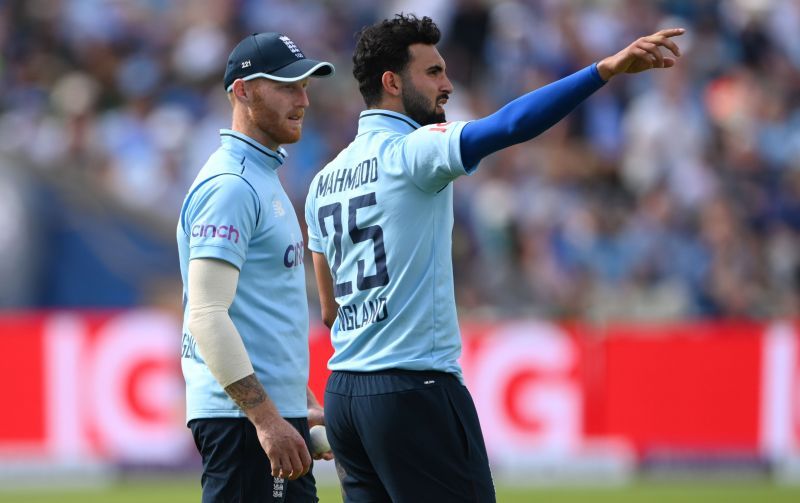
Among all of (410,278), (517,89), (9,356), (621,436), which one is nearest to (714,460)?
(621,436)

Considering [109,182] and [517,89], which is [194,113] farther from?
[517,89]

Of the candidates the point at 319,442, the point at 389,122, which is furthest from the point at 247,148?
the point at 319,442

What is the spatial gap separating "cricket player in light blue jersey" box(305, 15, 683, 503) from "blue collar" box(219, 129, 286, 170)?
0.24m

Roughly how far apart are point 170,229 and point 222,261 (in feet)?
28.7

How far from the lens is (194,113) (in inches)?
579

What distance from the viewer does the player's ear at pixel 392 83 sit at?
504cm

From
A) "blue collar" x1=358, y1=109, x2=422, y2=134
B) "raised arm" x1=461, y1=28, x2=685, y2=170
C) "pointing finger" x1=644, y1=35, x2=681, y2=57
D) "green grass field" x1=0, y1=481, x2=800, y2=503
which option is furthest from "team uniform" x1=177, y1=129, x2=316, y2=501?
"green grass field" x1=0, y1=481, x2=800, y2=503

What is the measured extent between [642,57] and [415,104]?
1.05 meters

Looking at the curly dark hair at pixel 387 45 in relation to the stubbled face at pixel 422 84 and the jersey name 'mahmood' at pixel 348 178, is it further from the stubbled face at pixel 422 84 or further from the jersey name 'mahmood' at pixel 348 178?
the jersey name 'mahmood' at pixel 348 178

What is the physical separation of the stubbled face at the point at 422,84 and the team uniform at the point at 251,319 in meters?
0.60

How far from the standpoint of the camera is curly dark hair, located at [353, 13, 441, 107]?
5.02 m

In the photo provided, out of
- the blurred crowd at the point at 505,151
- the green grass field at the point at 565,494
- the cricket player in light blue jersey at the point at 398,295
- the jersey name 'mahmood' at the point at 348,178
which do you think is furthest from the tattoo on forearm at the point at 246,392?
the blurred crowd at the point at 505,151

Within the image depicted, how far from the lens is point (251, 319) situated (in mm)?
4973

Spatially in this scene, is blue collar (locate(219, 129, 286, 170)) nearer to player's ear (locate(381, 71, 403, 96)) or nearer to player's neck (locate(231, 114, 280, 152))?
player's neck (locate(231, 114, 280, 152))
